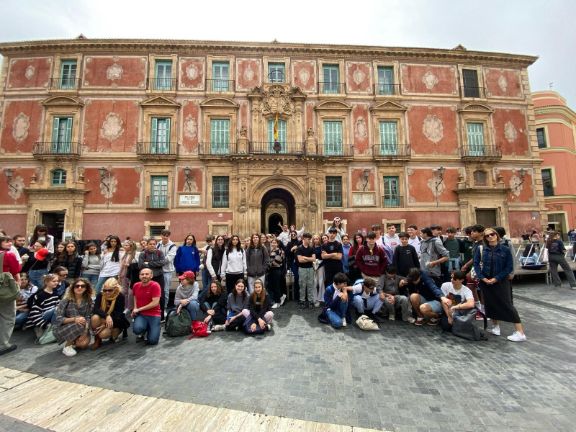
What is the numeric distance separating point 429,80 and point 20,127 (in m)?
26.2

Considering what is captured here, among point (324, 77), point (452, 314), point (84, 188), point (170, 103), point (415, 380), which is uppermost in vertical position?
point (324, 77)

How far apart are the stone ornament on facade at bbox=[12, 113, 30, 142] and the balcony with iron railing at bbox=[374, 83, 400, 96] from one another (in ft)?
72.0

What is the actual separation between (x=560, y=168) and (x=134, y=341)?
104ft

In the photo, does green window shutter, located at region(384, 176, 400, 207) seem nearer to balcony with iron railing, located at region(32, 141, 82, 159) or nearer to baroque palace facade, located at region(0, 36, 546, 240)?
baroque palace facade, located at region(0, 36, 546, 240)

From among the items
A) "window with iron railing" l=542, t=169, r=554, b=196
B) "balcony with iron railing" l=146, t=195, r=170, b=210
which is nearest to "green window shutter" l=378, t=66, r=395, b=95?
"balcony with iron railing" l=146, t=195, r=170, b=210

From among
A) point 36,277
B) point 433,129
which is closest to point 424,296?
point 36,277

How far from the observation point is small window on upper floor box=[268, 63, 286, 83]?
18547 mm

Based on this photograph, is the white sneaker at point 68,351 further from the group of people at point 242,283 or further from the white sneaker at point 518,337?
the white sneaker at point 518,337

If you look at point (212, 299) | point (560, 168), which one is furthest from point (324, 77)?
point (560, 168)

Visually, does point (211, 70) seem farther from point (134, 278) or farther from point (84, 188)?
point (134, 278)

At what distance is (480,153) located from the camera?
18969 millimetres

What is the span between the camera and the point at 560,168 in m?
23.5

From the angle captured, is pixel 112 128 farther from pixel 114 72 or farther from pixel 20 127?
pixel 20 127

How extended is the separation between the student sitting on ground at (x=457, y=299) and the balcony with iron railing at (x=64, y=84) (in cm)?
2228
